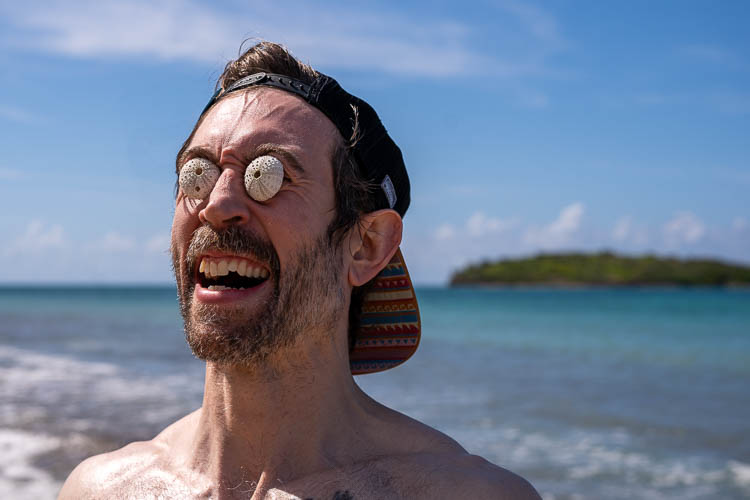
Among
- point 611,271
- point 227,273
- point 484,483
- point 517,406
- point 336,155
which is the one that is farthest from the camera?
point 611,271

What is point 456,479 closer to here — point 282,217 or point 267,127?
point 282,217

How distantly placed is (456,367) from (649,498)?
29.1 feet

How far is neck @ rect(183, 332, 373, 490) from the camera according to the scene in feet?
6.29

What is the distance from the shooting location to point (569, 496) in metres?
6.54

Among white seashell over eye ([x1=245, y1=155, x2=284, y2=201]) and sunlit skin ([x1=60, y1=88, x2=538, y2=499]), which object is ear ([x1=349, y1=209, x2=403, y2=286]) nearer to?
sunlit skin ([x1=60, y1=88, x2=538, y2=499])

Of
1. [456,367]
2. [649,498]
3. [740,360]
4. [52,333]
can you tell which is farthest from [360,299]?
[52,333]

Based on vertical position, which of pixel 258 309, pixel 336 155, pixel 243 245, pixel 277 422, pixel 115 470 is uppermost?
pixel 336 155

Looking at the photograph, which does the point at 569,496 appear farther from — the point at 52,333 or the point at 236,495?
the point at 52,333

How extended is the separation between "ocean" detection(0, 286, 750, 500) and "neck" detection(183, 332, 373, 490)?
4.76 m

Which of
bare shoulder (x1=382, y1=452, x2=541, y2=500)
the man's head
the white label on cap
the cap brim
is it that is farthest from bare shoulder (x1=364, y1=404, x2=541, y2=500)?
the white label on cap

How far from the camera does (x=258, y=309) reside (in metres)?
1.84

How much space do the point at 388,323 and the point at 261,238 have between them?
70 cm

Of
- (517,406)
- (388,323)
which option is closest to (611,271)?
(517,406)

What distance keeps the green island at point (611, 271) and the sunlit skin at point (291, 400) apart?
10564cm
